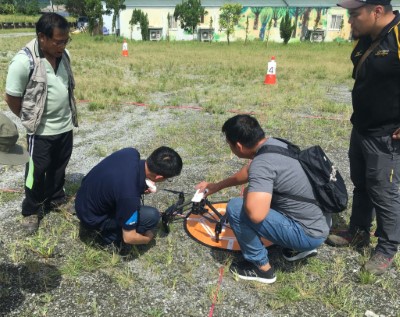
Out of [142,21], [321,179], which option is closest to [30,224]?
[321,179]

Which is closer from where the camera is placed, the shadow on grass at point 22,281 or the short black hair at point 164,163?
the shadow on grass at point 22,281

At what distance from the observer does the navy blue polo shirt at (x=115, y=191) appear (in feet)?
9.11

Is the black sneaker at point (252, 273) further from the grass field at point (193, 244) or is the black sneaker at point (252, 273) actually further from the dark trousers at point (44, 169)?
the dark trousers at point (44, 169)

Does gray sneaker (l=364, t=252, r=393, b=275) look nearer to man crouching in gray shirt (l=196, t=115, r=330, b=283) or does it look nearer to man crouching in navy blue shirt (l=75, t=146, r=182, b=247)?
man crouching in gray shirt (l=196, t=115, r=330, b=283)

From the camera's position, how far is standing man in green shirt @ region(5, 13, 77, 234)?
10.1ft

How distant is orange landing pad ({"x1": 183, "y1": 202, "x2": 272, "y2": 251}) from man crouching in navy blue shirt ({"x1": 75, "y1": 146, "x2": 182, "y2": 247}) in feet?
1.93

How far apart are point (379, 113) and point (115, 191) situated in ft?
7.03

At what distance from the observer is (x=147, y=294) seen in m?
2.81

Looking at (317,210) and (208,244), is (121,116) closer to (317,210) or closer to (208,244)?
(208,244)

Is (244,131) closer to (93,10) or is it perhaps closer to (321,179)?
(321,179)

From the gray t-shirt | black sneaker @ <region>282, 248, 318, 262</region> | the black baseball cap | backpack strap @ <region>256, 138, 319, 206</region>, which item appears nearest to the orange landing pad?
black sneaker @ <region>282, 248, 318, 262</region>

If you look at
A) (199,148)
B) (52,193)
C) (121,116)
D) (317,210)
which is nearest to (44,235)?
(52,193)

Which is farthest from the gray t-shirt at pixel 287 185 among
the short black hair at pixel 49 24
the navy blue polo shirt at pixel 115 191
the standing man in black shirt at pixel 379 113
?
the short black hair at pixel 49 24

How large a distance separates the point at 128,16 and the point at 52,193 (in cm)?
3835
